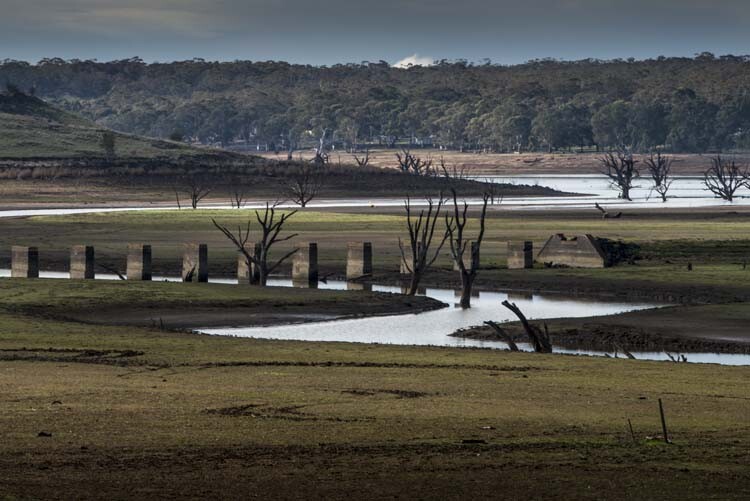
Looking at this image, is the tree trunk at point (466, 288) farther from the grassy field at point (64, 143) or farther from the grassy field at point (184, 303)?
the grassy field at point (64, 143)

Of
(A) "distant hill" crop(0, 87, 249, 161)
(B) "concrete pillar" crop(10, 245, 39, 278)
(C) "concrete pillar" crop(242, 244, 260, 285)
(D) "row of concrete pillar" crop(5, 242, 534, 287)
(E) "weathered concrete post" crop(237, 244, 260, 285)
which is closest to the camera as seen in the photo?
(B) "concrete pillar" crop(10, 245, 39, 278)

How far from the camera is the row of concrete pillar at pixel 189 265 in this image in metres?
52.9

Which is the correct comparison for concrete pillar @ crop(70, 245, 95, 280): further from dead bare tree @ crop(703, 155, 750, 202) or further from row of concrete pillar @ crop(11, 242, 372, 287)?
dead bare tree @ crop(703, 155, 750, 202)

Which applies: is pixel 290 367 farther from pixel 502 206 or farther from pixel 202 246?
pixel 502 206

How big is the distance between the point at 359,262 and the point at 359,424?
116 ft

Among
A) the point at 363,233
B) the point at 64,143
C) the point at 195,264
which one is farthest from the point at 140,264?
the point at 64,143

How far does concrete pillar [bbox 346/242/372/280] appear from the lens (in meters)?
55.8

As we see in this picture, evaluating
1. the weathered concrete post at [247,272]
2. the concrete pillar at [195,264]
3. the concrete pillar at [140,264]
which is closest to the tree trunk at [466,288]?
the weathered concrete post at [247,272]

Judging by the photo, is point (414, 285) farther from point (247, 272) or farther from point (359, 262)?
point (247, 272)

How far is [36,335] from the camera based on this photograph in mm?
33594

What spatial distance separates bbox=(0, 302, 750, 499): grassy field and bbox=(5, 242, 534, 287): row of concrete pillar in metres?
22.0

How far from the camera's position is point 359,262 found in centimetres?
5588

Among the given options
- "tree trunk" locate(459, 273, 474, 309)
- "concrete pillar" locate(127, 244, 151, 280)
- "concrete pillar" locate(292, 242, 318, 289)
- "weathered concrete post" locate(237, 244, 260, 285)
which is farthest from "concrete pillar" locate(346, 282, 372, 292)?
"concrete pillar" locate(127, 244, 151, 280)

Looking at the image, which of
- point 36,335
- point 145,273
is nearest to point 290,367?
point 36,335
